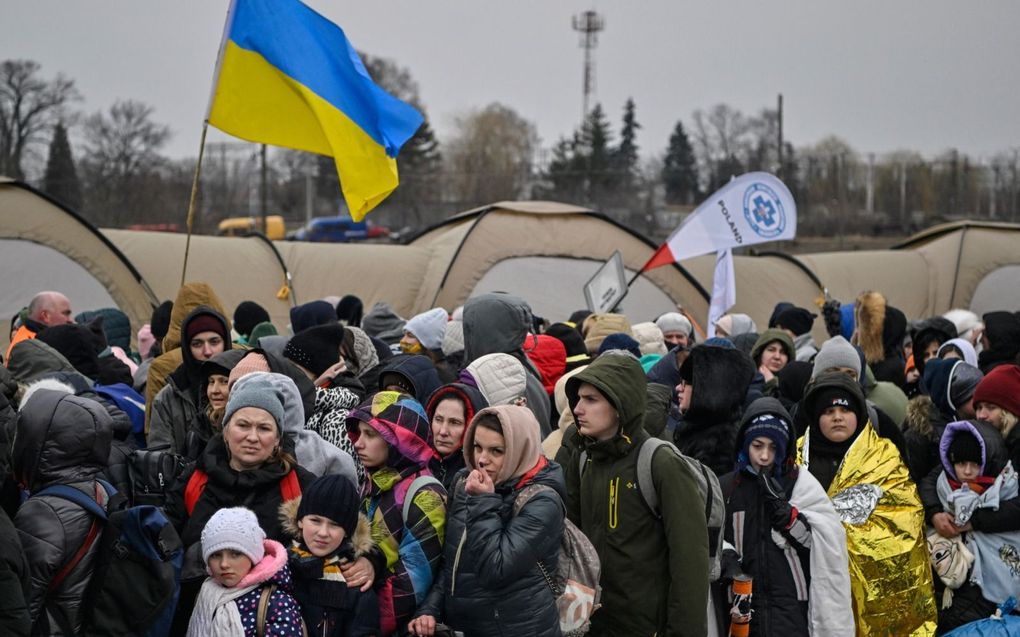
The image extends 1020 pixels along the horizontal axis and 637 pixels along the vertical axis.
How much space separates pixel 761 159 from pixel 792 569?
40.9 metres

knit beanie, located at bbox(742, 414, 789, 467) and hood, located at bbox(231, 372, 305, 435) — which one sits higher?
hood, located at bbox(231, 372, 305, 435)

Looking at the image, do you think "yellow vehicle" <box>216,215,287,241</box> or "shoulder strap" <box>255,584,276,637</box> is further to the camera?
"yellow vehicle" <box>216,215,287,241</box>

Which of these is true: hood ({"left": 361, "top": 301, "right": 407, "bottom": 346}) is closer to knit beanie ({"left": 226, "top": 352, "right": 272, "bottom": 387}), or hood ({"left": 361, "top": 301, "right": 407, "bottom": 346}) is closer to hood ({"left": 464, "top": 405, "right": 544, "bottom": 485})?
knit beanie ({"left": 226, "top": 352, "right": 272, "bottom": 387})

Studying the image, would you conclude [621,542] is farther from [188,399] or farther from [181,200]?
[181,200]

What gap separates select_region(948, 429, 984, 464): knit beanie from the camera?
5223 millimetres

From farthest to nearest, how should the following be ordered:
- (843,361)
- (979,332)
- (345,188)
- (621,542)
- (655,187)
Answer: (655,187)
(979,332)
(345,188)
(843,361)
(621,542)

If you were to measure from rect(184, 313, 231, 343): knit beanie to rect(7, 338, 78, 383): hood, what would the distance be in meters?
0.89

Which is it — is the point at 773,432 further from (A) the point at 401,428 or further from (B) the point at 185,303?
(B) the point at 185,303

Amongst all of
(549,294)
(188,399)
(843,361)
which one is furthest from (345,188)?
(549,294)

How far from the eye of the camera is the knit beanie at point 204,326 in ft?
18.0

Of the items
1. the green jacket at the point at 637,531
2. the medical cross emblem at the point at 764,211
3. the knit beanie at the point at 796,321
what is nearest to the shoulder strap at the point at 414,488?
the green jacket at the point at 637,531

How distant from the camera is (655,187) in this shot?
37.5 meters

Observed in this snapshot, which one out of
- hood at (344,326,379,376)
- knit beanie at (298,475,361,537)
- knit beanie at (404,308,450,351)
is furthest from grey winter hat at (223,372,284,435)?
knit beanie at (404,308,450,351)

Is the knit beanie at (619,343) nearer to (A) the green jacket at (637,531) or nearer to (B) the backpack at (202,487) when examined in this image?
(A) the green jacket at (637,531)
